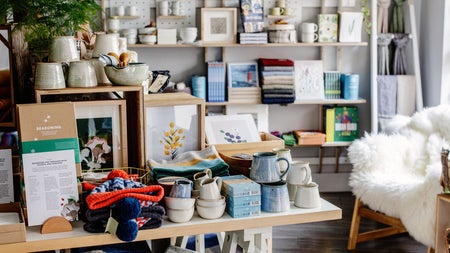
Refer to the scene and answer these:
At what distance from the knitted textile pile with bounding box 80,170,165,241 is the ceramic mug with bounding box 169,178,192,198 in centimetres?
4

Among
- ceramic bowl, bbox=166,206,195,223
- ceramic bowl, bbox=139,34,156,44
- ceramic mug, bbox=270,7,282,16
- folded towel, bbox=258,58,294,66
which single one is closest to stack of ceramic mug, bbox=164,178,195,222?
ceramic bowl, bbox=166,206,195,223

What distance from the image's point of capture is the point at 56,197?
1872 mm

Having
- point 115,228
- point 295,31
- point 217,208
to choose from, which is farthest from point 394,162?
point 115,228

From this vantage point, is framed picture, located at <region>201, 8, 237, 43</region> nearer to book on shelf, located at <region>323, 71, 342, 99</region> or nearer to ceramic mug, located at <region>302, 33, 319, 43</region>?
ceramic mug, located at <region>302, 33, 319, 43</region>

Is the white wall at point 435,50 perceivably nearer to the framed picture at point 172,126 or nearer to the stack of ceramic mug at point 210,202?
the framed picture at point 172,126

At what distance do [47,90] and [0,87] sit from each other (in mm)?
344

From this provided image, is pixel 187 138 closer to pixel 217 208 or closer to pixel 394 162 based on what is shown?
pixel 217 208

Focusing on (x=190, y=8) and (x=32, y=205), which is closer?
(x=32, y=205)

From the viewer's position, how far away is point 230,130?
2.53m

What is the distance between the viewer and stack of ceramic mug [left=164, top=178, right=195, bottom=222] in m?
1.92

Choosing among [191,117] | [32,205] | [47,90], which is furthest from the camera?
[191,117]

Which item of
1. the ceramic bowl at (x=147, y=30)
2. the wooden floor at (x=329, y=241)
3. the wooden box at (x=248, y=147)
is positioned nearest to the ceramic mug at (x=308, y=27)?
the ceramic bowl at (x=147, y=30)

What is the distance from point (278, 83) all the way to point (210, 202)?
301cm

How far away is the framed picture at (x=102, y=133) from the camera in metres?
2.15
